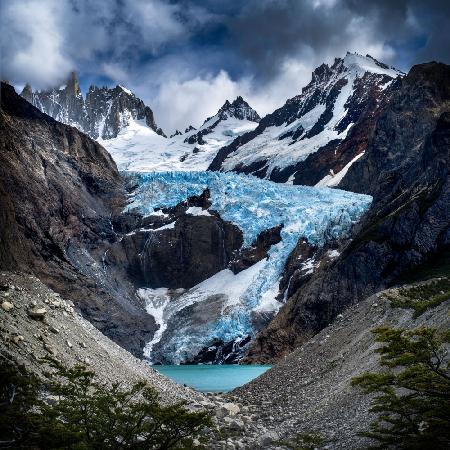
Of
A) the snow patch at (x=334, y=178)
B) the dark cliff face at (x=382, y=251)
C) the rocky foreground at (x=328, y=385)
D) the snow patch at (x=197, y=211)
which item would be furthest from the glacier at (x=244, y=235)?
the rocky foreground at (x=328, y=385)

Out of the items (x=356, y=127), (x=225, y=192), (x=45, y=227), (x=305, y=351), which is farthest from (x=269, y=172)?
(x=305, y=351)

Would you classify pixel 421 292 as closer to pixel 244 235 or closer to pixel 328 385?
pixel 328 385

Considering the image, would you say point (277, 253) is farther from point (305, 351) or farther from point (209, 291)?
point (305, 351)

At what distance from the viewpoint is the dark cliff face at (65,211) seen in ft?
314

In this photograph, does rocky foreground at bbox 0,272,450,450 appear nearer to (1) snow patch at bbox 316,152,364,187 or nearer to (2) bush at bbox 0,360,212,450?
(2) bush at bbox 0,360,212,450

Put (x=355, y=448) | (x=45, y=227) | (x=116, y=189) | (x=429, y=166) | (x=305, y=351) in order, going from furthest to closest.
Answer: (x=116, y=189) → (x=45, y=227) → (x=429, y=166) → (x=305, y=351) → (x=355, y=448)

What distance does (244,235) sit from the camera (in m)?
119

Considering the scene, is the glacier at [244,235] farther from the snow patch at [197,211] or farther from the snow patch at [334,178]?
the snow patch at [334,178]

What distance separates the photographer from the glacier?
9388 centimetres

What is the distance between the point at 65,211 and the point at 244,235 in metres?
37.2

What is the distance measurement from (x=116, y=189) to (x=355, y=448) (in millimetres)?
121217

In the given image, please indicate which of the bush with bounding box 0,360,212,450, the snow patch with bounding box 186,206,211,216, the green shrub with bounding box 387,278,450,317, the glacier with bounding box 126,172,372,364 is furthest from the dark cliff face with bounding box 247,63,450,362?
the bush with bounding box 0,360,212,450

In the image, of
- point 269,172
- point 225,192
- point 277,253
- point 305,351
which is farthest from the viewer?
point 269,172

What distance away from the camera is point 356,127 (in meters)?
176
